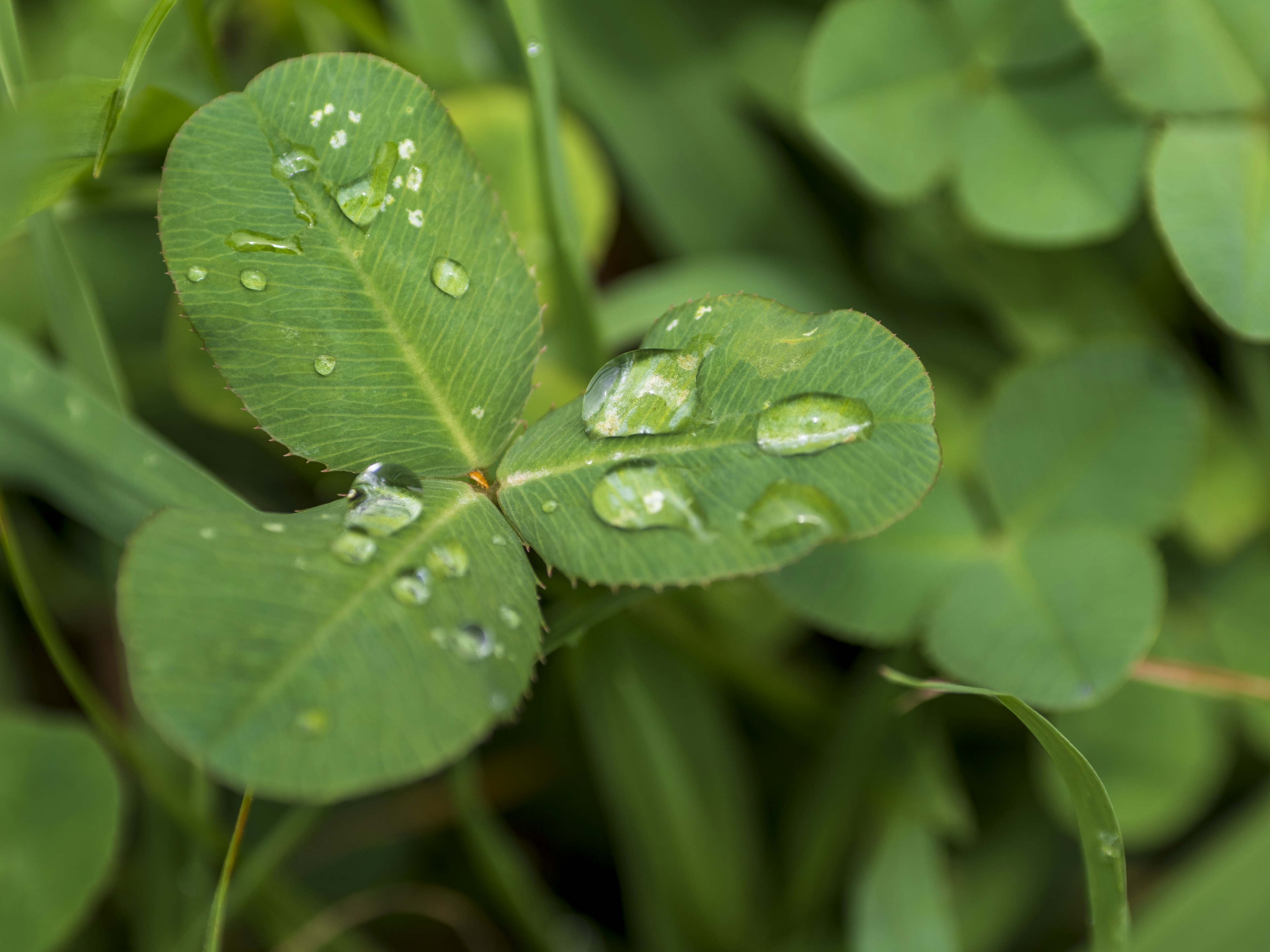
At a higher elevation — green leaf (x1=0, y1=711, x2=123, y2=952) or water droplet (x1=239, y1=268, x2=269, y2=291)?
water droplet (x1=239, y1=268, x2=269, y2=291)

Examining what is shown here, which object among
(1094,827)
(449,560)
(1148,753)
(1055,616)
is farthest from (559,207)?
(1148,753)

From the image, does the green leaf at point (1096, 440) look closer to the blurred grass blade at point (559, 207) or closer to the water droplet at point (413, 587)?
the blurred grass blade at point (559, 207)

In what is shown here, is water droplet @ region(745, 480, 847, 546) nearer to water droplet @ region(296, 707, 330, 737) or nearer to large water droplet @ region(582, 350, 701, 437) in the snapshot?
large water droplet @ region(582, 350, 701, 437)

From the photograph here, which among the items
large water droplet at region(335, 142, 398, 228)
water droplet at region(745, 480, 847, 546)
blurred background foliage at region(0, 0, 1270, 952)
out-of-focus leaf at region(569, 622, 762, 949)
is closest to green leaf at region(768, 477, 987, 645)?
blurred background foliage at region(0, 0, 1270, 952)

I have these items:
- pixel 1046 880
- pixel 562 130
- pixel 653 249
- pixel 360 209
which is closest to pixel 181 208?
pixel 360 209

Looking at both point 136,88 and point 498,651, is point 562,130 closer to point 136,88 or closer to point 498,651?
point 136,88

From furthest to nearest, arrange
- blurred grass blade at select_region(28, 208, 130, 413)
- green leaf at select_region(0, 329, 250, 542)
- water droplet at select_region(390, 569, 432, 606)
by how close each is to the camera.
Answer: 1. blurred grass blade at select_region(28, 208, 130, 413)
2. green leaf at select_region(0, 329, 250, 542)
3. water droplet at select_region(390, 569, 432, 606)
